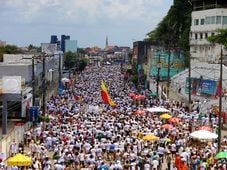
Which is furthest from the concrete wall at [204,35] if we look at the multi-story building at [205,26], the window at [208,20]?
the window at [208,20]

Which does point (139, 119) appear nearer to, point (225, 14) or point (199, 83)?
point (199, 83)

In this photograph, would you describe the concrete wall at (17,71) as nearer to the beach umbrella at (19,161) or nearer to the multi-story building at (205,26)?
the multi-story building at (205,26)

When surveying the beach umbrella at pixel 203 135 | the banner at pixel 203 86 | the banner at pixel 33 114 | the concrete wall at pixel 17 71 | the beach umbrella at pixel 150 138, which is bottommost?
the banner at pixel 33 114

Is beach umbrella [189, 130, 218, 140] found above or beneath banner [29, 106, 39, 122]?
above

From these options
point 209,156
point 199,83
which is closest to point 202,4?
point 199,83

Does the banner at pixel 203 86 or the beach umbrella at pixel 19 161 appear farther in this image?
the banner at pixel 203 86

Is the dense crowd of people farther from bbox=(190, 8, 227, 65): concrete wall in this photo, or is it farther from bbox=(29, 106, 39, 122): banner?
bbox=(190, 8, 227, 65): concrete wall

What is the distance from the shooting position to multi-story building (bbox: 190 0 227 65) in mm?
69812

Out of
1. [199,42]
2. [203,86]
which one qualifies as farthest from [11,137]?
[199,42]

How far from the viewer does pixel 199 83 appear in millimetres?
52031

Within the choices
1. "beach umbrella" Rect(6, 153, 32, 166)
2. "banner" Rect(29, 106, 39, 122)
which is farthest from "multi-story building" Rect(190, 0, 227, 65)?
"beach umbrella" Rect(6, 153, 32, 166)

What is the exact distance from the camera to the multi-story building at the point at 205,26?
69812 millimetres

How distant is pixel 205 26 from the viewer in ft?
240

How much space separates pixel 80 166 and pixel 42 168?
173cm
